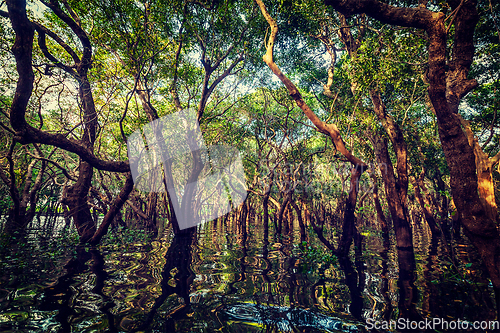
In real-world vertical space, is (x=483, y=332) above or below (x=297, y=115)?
below

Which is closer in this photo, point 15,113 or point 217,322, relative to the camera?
point 217,322

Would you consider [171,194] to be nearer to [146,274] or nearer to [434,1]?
[146,274]

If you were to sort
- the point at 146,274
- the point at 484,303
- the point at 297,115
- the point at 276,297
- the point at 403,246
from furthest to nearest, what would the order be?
the point at 297,115 → the point at 403,246 → the point at 146,274 → the point at 276,297 → the point at 484,303

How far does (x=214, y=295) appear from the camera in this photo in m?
3.83

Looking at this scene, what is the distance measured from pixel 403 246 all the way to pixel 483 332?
6071 mm

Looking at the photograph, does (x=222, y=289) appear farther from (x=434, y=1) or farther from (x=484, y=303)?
(x=434, y=1)

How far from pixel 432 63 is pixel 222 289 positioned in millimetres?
5274

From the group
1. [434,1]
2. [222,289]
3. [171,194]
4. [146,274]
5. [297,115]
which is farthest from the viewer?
[297,115]

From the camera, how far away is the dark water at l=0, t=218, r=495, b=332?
2.85 metres

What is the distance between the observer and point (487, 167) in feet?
22.4

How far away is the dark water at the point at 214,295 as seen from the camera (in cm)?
285

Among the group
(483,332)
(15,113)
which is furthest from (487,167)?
(15,113)

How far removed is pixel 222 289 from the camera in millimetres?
4145

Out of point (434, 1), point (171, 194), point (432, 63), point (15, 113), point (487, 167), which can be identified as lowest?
point (171, 194)
